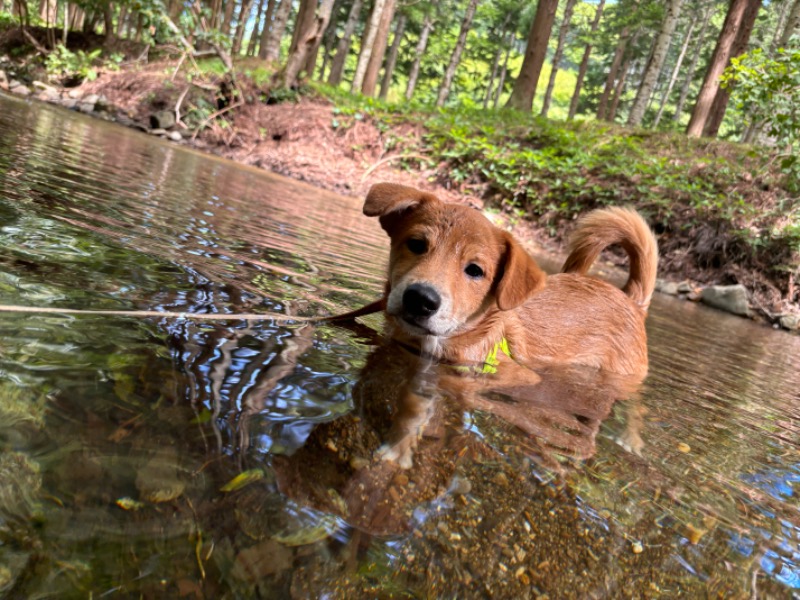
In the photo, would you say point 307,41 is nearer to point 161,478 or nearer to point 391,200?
point 391,200

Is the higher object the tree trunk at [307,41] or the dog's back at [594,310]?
the tree trunk at [307,41]

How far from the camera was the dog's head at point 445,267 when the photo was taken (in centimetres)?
288

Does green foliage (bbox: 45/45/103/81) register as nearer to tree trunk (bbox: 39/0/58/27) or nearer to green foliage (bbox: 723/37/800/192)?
tree trunk (bbox: 39/0/58/27)

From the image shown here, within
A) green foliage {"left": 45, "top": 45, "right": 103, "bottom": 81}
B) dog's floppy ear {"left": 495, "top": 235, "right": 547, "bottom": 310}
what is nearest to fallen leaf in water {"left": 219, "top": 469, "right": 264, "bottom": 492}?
dog's floppy ear {"left": 495, "top": 235, "right": 547, "bottom": 310}

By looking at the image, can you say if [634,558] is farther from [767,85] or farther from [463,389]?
[767,85]

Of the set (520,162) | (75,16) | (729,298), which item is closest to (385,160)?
(520,162)

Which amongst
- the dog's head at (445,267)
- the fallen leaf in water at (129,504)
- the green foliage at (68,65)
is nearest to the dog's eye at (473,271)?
the dog's head at (445,267)

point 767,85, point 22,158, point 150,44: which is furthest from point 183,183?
point 150,44

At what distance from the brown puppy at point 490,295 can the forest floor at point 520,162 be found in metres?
7.46

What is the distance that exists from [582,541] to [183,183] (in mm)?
7084

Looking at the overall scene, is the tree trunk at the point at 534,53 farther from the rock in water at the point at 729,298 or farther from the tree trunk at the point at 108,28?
the tree trunk at the point at 108,28

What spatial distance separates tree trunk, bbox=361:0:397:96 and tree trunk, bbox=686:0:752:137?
10379mm

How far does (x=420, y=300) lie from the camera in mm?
2818

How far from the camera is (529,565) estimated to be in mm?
1439
